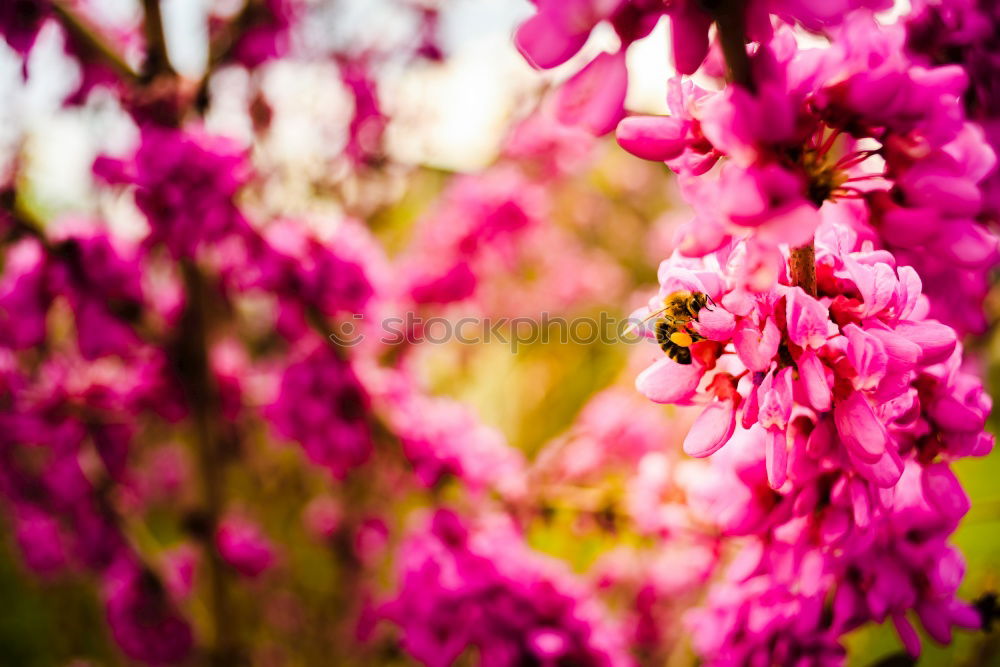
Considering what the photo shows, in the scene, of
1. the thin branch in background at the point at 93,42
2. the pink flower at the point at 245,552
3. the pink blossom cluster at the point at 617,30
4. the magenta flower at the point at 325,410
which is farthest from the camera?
the pink flower at the point at 245,552

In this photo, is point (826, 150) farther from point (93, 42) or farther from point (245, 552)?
point (245, 552)

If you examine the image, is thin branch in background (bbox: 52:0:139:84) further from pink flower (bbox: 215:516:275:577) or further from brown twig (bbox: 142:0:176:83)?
pink flower (bbox: 215:516:275:577)

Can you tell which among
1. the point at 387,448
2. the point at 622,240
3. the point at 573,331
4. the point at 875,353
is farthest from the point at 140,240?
the point at 622,240

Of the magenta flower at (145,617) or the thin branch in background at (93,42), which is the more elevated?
the thin branch in background at (93,42)

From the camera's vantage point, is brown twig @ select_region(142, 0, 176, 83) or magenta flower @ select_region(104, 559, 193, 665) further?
magenta flower @ select_region(104, 559, 193, 665)

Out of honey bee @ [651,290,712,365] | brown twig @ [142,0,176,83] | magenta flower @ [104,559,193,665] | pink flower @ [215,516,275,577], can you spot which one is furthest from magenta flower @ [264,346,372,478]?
honey bee @ [651,290,712,365]

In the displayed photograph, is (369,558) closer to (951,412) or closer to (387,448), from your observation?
(387,448)

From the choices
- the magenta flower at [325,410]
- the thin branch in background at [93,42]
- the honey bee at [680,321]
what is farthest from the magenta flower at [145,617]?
the honey bee at [680,321]

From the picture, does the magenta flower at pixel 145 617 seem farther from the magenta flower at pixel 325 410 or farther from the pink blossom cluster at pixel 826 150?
the pink blossom cluster at pixel 826 150

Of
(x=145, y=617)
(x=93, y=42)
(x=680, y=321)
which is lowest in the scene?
(x=145, y=617)

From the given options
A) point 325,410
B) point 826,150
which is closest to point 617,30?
point 826,150
